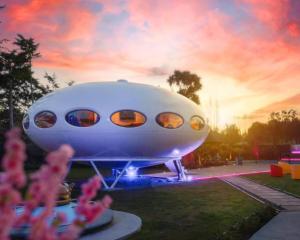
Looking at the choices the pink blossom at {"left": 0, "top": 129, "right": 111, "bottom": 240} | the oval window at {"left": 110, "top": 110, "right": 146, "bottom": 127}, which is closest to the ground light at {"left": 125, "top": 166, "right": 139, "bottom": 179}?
the oval window at {"left": 110, "top": 110, "right": 146, "bottom": 127}

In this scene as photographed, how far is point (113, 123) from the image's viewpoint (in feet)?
80.2

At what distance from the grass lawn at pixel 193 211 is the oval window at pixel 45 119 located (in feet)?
15.0

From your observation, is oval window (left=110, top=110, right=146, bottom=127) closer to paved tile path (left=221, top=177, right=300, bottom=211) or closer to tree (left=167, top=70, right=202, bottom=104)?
paved tile path (left=221, top=177, right=300, bottom=211)

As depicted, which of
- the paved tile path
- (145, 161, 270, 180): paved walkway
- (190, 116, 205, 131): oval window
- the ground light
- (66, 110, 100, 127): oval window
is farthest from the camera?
(145, 161, 270, 180): paved walkway

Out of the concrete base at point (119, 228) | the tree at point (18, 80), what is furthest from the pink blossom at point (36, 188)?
the tree at point (18, 80)

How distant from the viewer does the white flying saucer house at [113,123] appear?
24469 millimetres

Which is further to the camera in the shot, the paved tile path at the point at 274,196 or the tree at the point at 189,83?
the tree at the point at 189,83

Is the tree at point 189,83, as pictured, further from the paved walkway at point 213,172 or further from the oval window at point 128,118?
the oval window at point 128,118

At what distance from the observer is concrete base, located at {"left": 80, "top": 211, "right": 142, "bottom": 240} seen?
11.9m

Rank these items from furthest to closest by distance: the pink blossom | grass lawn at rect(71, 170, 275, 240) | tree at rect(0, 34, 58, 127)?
tree at rect(0, 34, 58, 127) → grass lawn at rect(71, 170, 275, 240) → the pink blossom

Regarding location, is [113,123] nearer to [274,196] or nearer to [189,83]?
[274,196]

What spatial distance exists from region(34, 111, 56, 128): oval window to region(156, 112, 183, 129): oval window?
20.1ft

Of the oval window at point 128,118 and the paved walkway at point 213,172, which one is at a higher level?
the oval window at point 128,118

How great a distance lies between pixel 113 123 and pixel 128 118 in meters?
0.96
